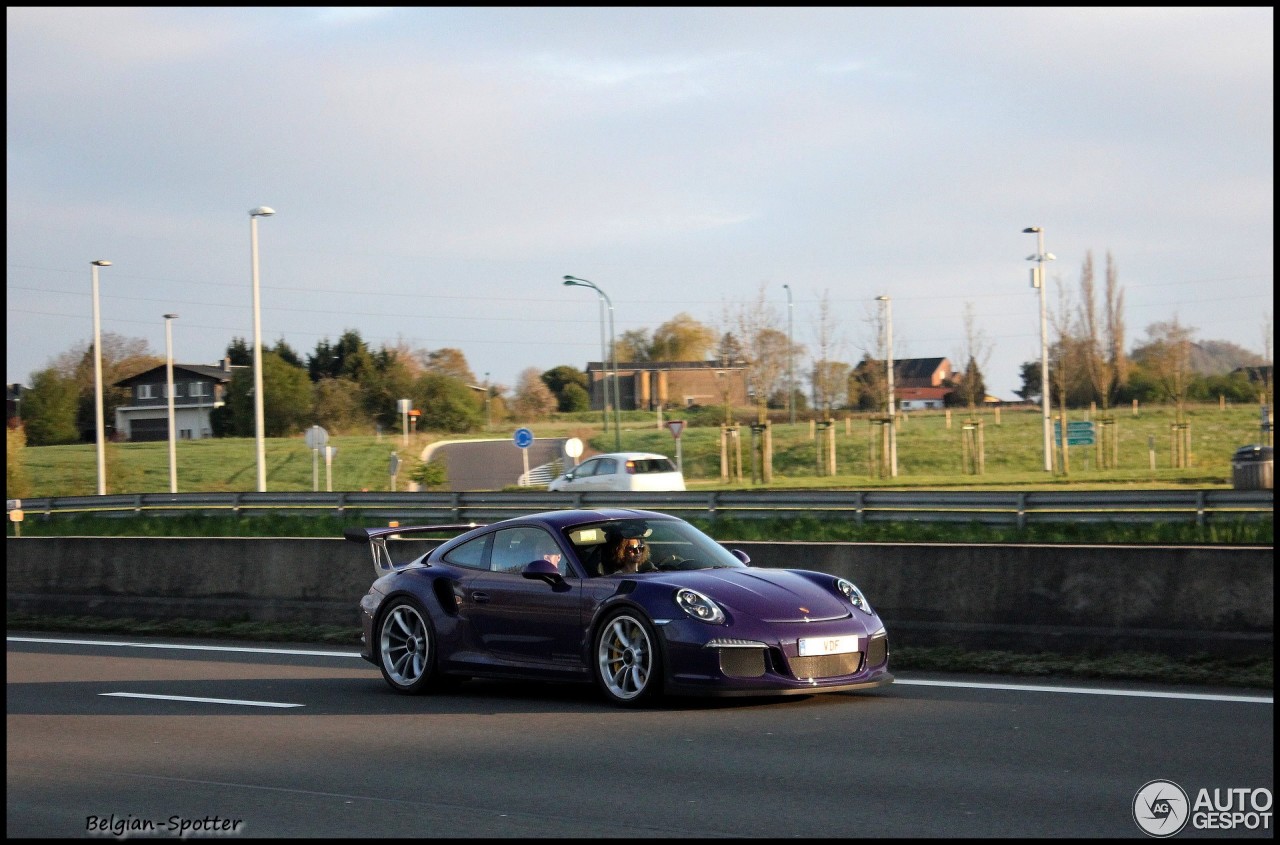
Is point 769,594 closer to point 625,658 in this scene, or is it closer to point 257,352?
point 625,658

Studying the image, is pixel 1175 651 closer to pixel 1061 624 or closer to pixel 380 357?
pixel 1061 624

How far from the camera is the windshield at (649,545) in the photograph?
9.92 metres

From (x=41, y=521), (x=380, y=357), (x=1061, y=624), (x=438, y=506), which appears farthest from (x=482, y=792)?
(x=380, y=357)

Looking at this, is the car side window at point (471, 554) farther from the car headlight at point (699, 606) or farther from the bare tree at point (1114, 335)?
the bare tree at point (1114, 335)

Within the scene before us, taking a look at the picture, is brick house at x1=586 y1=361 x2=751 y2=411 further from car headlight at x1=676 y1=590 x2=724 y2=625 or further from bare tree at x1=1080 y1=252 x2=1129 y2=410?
car headlight at x1=676 y1=590 x2=724 y2=625

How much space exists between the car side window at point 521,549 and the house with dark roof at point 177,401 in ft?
238

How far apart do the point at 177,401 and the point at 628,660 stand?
85.7 metres

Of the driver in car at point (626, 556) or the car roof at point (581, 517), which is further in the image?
the car roof at point (581, 517)

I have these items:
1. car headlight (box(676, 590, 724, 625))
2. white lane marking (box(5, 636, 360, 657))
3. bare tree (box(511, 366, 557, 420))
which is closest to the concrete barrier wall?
white lane marking (box(5, 636, 360, 657))

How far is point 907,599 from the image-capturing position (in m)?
12.2

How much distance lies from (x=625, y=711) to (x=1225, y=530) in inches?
466

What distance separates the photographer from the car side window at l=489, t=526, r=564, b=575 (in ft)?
33.2

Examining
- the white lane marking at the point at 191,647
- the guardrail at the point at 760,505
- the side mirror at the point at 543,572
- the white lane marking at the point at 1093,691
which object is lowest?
the white lane marking at the point at 191,647

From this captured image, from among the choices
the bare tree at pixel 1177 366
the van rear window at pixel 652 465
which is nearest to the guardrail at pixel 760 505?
the van rear window at pixel 652 465
